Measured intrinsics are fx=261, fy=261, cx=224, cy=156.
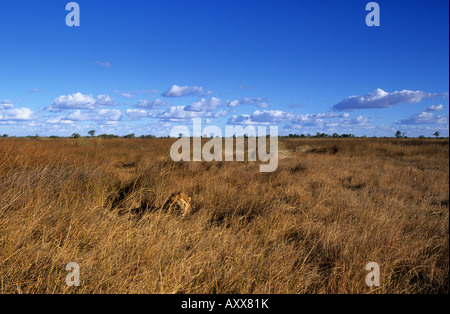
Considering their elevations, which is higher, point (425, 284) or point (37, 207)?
point (37, 207)

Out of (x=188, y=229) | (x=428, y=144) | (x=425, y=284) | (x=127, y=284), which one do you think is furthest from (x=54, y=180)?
(x=428, y=144)

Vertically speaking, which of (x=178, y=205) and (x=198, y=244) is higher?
(x=178, y=205)

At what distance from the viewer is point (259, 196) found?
4891 mm

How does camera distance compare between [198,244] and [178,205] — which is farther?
[178,205]

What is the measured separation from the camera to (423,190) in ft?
22.6

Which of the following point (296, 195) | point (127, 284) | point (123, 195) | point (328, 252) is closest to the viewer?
point (127, 284)

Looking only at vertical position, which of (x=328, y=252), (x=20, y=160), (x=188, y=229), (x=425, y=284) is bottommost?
(x=425, y=284)

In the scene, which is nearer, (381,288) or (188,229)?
(381,288)

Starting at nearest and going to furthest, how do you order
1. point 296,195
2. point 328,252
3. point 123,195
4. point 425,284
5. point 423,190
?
point 425,284 → point 328,252 → point 123,195 → point 296,195 → point 423,190

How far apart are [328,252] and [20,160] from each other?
5.19m

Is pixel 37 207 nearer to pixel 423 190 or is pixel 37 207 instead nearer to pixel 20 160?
pixel 20 160

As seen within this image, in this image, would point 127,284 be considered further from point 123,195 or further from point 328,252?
point 123,195

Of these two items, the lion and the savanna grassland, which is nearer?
the savanna grassland

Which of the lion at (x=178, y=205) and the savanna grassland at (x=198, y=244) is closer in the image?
the savanna grassland at (x=198, y=244)
